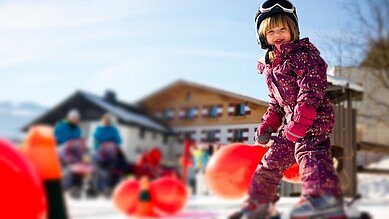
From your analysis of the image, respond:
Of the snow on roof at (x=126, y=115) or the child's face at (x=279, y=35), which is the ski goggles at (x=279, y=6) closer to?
the child's face at (x=279, y=35)

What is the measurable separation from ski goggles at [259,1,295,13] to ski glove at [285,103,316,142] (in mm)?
183

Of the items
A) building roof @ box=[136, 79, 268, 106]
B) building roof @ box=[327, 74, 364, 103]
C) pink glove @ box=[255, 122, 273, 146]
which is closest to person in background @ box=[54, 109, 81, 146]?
building roof @ box=[136, 79, 268, 106]

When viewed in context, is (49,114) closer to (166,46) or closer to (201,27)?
(166,46)

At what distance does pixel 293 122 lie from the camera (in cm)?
95

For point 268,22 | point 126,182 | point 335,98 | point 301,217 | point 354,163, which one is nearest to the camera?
point 126,182

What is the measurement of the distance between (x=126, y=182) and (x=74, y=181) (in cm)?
11

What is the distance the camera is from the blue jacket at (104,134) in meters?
0.67

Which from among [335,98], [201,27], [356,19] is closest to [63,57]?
[201,27]

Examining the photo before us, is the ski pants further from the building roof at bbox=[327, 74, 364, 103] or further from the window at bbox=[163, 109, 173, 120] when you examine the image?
the window at bbox=[163, 109, 173, 120]

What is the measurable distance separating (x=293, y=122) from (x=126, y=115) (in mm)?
341

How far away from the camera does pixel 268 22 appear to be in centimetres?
102

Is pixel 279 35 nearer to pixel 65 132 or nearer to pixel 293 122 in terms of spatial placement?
pixel 293 122

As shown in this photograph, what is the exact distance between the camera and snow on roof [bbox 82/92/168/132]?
67 centimetres

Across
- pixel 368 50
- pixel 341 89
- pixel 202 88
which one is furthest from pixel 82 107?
pixel 368 50
